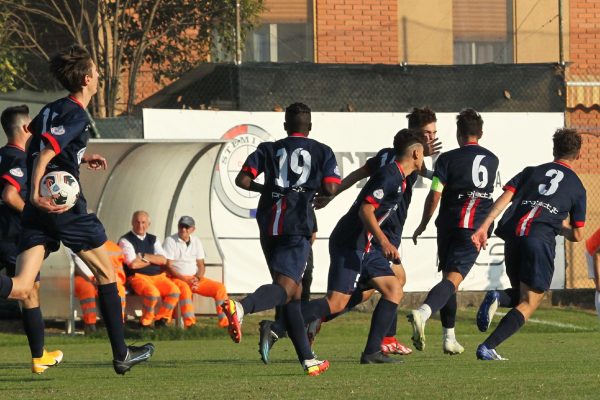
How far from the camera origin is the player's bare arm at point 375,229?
33.5 ft

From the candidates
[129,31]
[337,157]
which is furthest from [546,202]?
[129,31]

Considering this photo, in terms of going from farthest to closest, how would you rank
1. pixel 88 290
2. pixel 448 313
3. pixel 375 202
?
pixel 88 290
pixel 448 313
pixel 375 202

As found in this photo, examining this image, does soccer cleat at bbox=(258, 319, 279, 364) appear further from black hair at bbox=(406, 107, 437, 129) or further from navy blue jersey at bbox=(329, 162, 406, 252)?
black hair at bbox=(406, 107, 437, 129)

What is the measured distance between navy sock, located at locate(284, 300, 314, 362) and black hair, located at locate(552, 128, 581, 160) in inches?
113

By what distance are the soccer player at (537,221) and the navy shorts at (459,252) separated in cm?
48

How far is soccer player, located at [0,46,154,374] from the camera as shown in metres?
8.82

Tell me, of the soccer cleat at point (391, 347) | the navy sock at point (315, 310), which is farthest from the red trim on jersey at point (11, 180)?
the soccer cleat at point (391, 347)

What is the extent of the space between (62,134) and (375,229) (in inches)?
100

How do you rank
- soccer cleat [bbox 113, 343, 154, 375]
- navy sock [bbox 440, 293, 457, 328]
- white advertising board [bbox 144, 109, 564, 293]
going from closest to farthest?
soccer cleat [bbox 113, 343, 154, 375] < navy sock [bbox 440, 293, 457, 328] < white advertising board [bbox 144, 109, 564, 293]

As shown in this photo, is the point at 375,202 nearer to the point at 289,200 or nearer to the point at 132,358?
A: the point at 289,200

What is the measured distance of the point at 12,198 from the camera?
10164mm

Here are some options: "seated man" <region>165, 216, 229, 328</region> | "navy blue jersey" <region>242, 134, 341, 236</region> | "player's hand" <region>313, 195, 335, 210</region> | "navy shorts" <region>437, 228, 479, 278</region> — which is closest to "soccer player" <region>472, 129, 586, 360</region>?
"navy shorts" <region>437, 228, 479, 278</region>

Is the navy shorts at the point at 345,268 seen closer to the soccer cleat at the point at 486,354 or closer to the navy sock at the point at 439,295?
the navy sock at the point at 439,295

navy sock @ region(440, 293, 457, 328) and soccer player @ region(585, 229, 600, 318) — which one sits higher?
soccer player @ region(585, 229, 600, 318)
